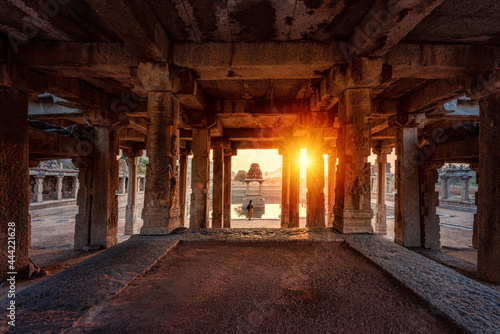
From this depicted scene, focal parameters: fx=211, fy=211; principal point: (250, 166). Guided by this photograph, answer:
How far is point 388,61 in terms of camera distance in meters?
3.59

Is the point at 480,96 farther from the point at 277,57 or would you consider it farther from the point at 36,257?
the point at 36,257

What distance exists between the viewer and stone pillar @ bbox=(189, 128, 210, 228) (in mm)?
6414

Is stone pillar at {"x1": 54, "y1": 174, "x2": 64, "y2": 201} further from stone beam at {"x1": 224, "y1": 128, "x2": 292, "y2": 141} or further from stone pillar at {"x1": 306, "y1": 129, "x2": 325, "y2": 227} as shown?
stone pillar at {"x1": 306, "y1": 129, "x2": 325, "y2": 227}

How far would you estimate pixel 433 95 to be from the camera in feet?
16.5

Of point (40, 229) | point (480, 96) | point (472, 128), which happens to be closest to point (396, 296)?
point (480, 96)

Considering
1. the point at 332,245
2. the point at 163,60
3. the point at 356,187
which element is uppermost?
the point at 163,60

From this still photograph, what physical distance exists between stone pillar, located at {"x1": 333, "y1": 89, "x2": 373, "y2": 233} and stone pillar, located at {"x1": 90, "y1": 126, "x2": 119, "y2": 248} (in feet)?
22.1

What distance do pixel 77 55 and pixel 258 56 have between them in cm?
310

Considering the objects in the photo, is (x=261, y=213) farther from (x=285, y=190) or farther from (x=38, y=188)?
(x=38, y=188)

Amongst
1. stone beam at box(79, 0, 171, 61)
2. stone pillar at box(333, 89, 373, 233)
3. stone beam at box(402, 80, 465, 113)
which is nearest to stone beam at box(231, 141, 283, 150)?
stone beam at box(402, 80, 465, 113)

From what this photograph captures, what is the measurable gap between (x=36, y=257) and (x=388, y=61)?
33.9 ft

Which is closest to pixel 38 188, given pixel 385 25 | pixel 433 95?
pixel 385 25

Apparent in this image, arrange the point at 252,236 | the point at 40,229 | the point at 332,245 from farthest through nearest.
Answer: the point at 40,229
the point at 252,236
the point at 332,245

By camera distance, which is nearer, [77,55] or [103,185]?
[77,55]
